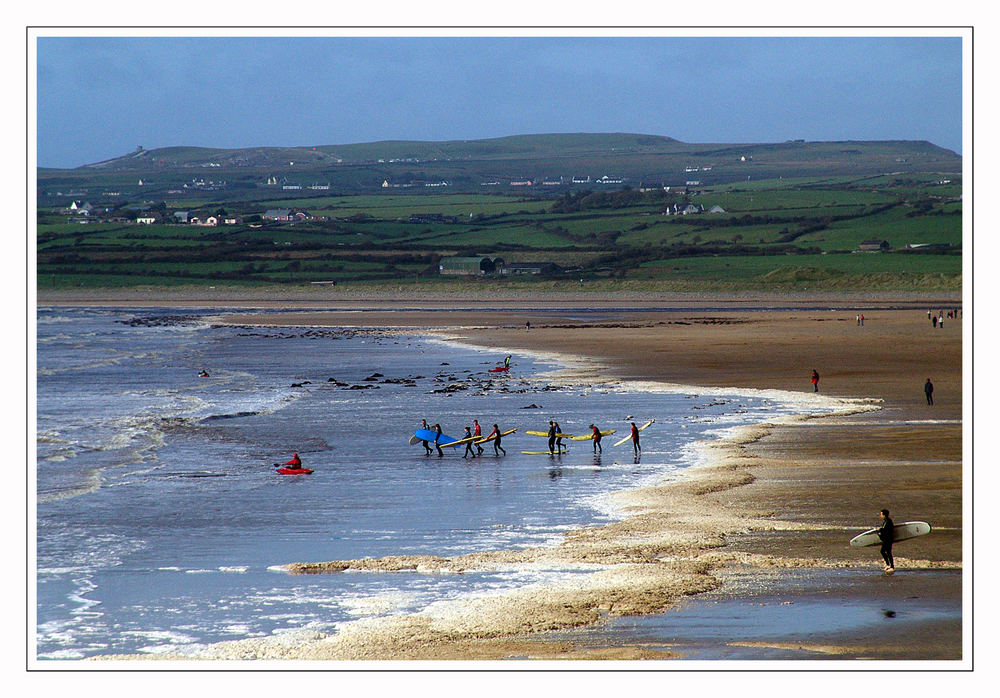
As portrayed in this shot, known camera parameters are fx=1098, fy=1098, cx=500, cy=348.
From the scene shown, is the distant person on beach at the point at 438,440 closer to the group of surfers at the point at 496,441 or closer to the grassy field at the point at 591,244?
the group of surfers at the point at 496,441

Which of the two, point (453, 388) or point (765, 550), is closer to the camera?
point (765, 550)

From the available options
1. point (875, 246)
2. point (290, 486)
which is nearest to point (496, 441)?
point (290, 486)

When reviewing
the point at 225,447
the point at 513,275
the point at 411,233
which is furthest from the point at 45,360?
the point at 411,233

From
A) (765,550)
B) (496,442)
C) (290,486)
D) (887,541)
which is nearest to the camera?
(887,541)

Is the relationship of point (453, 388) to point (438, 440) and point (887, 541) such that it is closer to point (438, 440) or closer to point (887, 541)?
point (438, 440)

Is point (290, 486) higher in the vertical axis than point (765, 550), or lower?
higher

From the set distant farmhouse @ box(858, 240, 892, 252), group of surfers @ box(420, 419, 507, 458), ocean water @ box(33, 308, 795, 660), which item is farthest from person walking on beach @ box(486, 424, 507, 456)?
distant farmhouse @ box(858, 240, 892, 252)

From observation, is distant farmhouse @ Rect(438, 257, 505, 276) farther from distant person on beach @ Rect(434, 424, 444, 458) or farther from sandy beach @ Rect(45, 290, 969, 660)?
distant person on beach @ Rect(434, 424, 444, 458)
